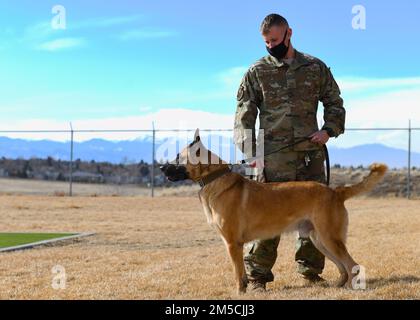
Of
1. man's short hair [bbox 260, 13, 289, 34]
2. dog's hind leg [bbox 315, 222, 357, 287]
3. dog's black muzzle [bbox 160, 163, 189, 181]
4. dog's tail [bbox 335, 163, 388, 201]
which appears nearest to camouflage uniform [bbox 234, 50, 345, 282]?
man's short hair [bbox 260, 13, 289, 34]

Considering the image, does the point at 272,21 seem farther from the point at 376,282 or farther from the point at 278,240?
the point at 376,282

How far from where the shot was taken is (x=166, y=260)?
956cm

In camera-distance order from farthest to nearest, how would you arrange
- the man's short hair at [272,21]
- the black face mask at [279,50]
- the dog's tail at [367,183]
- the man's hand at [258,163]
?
the man's hand at [258,163], the black face mask at [279,50], the man's short hair at [272,21], the dog's tail at [367,183]

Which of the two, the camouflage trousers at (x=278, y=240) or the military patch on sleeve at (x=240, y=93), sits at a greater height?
the military patch on sleeve at (x=240, y=93)

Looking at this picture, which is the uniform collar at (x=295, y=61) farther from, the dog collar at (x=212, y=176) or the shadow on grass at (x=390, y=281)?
the shadow on grass at (x=390, y=281)

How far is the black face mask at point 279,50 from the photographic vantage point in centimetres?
695

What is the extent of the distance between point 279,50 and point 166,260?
13.3 feet

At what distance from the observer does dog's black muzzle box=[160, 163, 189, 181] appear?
6.42m

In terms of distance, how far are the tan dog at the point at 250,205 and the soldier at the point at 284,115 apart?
460mm

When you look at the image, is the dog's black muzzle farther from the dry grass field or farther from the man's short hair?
the man's short hair

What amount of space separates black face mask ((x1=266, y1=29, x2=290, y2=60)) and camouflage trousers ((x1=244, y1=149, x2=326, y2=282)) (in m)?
1.09

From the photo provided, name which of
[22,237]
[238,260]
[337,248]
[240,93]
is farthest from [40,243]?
[337,248]

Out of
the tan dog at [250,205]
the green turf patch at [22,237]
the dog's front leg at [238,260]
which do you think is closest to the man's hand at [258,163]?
the tan dog at [250,205]
